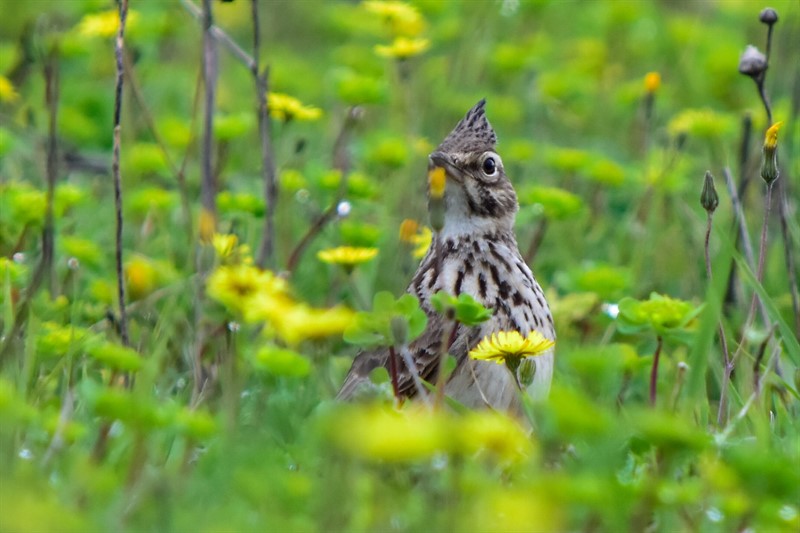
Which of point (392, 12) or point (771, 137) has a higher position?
point (771, 137)

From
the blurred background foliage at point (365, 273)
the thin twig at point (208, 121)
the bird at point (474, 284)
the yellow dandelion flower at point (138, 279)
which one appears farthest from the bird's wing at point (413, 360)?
the yellow dandelion flower at point (138, 279)

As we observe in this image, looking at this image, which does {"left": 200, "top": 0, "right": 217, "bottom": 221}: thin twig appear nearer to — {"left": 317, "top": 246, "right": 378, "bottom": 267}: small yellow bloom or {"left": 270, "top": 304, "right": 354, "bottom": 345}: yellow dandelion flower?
{"left": 317, "top": 246, "right": 378, "bottom": 267}: small yellow bloom

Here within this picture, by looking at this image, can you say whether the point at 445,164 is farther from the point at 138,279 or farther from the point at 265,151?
the point at 138,279

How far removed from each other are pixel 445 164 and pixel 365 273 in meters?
1.30

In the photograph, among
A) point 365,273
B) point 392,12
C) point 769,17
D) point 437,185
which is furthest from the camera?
point 392,12

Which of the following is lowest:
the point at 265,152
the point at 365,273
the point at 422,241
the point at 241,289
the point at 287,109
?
the point at 365,273

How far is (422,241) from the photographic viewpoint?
563cm

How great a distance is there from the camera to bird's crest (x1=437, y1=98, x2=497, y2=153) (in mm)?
4863

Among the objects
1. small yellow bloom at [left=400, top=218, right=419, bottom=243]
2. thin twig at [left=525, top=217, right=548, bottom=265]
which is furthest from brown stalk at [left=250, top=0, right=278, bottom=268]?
thin twig at [left=525, top=217, right=548, bottom=265]

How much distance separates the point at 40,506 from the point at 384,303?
1.12 metres

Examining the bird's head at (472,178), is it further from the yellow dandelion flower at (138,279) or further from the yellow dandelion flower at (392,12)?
the yellow dandelion flower at (392,12)

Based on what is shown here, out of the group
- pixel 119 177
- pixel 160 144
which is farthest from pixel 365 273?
pixel 119 177

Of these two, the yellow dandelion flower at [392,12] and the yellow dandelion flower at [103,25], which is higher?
the yellow dandelion flower at [103,25]

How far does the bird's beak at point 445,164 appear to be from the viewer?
4.73 meters
